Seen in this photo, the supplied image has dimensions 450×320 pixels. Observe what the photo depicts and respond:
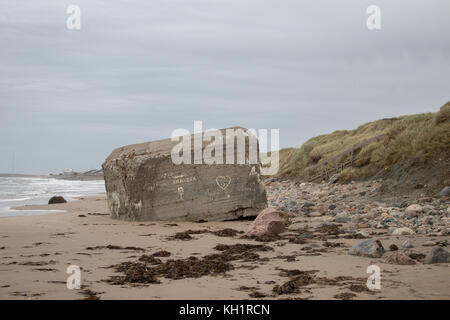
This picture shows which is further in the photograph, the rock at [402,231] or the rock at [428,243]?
the rock at [402,231]

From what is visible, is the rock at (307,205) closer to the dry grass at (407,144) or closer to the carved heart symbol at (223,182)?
the carved heart symbol at (223,182)

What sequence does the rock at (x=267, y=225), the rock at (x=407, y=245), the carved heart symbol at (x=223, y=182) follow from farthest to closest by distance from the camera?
the carved heart symbol at (x=223, y=182), the rock at (x=267, y=225), the rock at (x=407, y=245)

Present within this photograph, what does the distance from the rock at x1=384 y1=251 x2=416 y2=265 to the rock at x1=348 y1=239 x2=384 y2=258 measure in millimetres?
340

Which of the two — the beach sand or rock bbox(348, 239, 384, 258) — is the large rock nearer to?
the beach sand

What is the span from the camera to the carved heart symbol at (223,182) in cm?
1084

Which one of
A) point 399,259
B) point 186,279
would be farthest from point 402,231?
point 186,279

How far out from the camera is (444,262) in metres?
5.36

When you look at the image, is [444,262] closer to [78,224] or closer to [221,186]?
[221,186]

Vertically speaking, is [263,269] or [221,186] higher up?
[221,186]

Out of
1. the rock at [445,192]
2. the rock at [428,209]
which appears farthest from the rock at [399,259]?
the rock at [445,192]

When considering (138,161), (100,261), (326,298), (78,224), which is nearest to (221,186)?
(138,161)

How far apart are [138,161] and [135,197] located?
2.90 feet

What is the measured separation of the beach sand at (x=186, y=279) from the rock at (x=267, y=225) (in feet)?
1.36

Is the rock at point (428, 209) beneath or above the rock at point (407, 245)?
above
